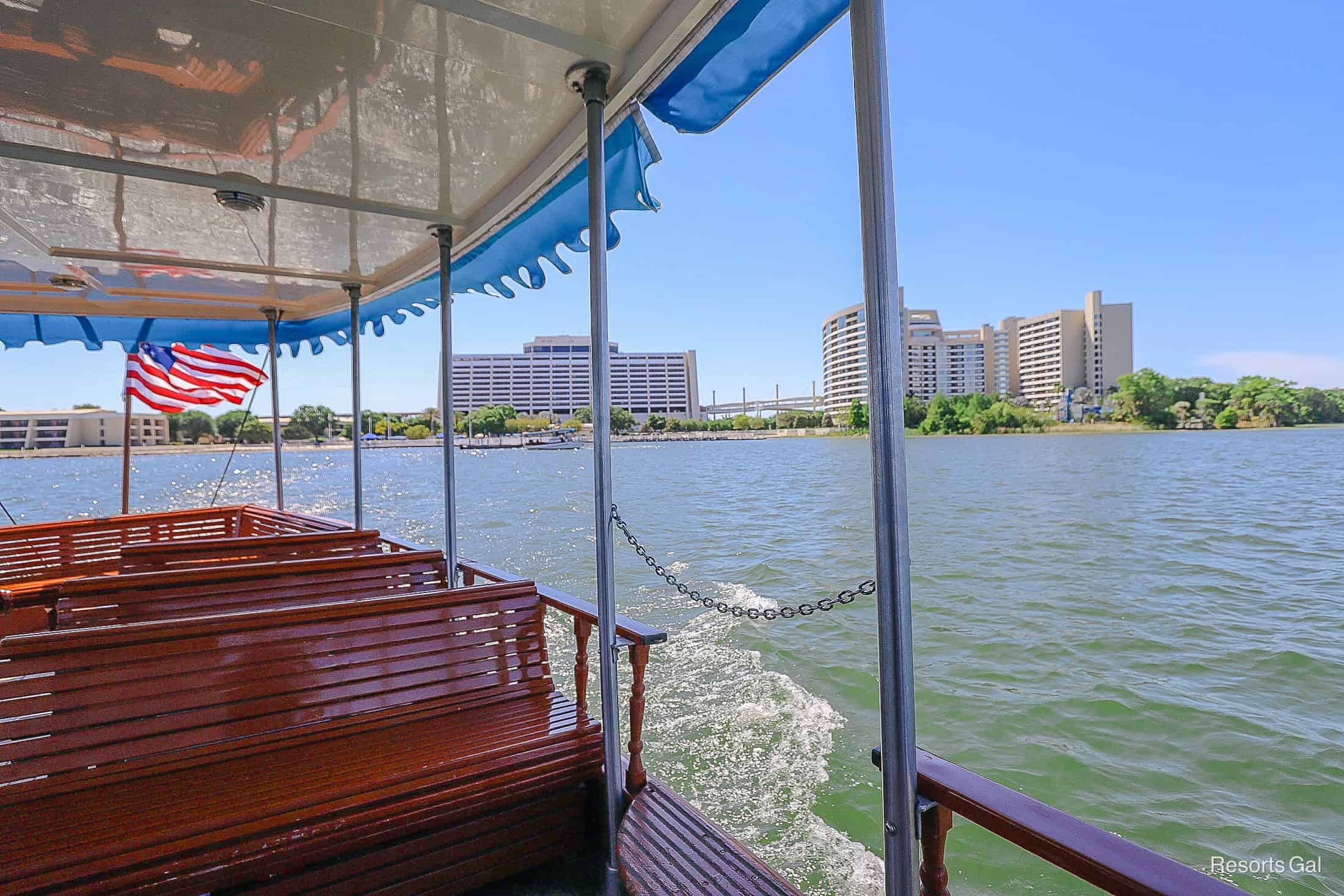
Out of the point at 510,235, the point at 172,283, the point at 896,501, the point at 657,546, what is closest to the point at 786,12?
the point at 896,501

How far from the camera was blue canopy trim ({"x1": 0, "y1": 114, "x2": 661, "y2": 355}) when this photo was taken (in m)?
2.26

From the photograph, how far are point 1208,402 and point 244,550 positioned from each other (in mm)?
68509

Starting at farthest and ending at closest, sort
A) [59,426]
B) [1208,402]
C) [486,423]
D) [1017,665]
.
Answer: [486,423] < [1208,402] < [59,426] < [1017,665]

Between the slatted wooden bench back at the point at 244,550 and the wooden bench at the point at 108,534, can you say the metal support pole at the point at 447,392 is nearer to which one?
the slatted wooden bench back at the point at 244,550

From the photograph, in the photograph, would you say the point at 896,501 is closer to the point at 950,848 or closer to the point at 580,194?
the point at 580,194

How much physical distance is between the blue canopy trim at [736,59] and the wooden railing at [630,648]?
1475 millimetres

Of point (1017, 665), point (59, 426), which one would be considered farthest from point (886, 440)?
point (59, 426)

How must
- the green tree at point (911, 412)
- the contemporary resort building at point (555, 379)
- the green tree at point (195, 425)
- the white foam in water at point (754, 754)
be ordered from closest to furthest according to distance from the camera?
the green tree at point (911, 412), the white foam in water at point (754, 754), the green tree at point (195, 425), the contemporary resort building at point (555, 379)

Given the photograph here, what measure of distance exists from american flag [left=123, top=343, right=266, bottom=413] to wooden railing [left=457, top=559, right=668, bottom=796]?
208 inches

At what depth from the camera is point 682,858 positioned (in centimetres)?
172

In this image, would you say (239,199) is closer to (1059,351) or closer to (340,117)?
(340,117)

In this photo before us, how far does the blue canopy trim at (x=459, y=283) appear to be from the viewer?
88.9 inches

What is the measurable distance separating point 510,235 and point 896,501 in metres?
2.56

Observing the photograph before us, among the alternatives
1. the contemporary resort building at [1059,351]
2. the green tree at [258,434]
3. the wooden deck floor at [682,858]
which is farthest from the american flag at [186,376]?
the contemporary resort building at [1059,351]
